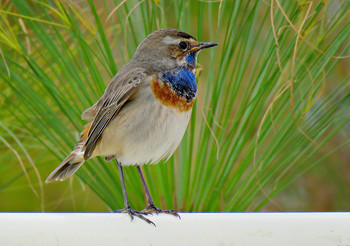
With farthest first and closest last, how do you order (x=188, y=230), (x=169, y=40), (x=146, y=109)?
1. (x=169, y=40)
2. (x=146, y=109)
3. (x=188, y=230)

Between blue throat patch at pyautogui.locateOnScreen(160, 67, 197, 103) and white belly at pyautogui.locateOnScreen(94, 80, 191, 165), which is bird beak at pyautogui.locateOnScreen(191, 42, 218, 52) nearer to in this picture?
blue throat patch at pyautogui.locateOnScreen(160, 67, 197, 103)

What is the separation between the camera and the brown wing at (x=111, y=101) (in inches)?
90.7

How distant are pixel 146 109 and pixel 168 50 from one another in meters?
0.29

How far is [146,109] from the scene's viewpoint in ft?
7.54

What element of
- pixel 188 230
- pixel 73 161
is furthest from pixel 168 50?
pixel 188 230

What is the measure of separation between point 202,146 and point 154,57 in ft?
1.26

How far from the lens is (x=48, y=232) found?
1.89 m

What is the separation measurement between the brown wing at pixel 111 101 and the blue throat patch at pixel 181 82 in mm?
98

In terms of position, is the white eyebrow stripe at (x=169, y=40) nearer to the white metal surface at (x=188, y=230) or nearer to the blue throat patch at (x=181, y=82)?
the blue throat patch at (x=181, y=82)

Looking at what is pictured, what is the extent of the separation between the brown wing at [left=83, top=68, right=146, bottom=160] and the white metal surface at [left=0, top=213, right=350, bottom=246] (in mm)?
451

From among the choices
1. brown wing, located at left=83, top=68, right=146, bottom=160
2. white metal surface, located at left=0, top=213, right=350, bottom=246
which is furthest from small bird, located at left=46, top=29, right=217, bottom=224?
white metal surface, located at left=0, top=213, right=350, bottom=246

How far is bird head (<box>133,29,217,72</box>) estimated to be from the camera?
93.2 inches

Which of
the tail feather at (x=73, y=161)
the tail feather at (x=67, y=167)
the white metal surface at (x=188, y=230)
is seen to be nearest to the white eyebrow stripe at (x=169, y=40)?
the tail feather at (x=73, y=161)

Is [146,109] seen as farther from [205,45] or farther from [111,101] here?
[205,45]
